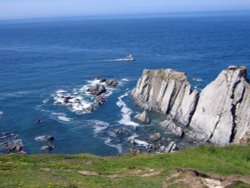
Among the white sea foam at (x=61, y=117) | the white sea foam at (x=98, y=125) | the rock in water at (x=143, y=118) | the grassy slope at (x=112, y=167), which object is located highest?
the grassy slope at (x=112, y=167)

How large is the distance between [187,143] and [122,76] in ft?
188

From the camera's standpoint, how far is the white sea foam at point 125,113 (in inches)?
3598

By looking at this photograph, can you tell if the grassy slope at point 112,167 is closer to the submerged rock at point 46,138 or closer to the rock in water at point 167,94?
the submerged rock at point 46,138

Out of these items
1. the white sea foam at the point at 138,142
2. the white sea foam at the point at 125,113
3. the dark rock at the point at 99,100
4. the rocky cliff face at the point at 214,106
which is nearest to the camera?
the rocky cliff face at the point at 214,106

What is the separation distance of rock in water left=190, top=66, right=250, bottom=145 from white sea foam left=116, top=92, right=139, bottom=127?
594 inches

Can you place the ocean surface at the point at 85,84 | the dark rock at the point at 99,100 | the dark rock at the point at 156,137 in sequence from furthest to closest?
the dark rock at the point at 99,100
the ocean surface at the point at 85,84
the dark rock at the point at 156,137

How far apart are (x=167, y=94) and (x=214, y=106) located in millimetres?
16079

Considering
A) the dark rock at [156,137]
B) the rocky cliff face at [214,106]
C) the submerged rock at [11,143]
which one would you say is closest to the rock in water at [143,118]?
the rocky cliff face at [214,106]

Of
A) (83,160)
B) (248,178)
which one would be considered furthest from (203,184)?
(83,160)

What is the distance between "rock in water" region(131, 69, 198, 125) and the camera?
8938cm

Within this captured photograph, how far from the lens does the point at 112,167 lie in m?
38.8

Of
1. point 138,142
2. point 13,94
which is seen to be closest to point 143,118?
point 138,142

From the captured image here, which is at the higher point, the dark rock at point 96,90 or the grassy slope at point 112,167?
the grassy slope at point 112,167

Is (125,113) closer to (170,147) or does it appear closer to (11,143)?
(170,147)
